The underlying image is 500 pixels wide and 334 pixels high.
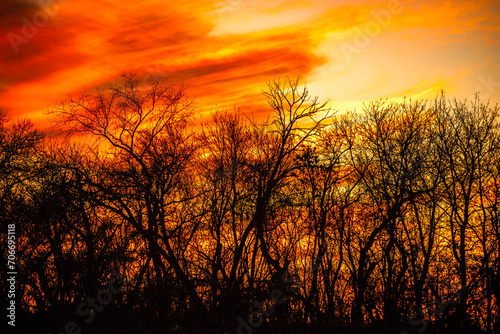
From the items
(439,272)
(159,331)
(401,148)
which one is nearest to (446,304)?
(439,272)

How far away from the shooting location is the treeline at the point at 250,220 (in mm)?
23000

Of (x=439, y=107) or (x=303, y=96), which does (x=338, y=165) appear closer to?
(x=439, y=107)

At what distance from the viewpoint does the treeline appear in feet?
75.5

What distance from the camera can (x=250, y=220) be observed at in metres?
30.6

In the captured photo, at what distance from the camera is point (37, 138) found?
29.7 metres

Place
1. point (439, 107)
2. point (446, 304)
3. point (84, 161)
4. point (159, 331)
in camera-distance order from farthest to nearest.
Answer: point (439, 107) < point (446, 304) < point (84, 161) < point (159, 331)

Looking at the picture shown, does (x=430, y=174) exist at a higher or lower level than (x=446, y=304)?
higher

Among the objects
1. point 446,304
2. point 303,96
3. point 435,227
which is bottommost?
point 446,304

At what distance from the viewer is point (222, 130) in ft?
103

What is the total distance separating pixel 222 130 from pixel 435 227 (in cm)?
1844

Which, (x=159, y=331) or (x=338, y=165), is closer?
(x=159, y=331)

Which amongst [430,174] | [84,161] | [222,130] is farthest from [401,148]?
[84,161]

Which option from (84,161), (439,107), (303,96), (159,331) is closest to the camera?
(159,331)

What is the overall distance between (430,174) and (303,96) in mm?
14961
